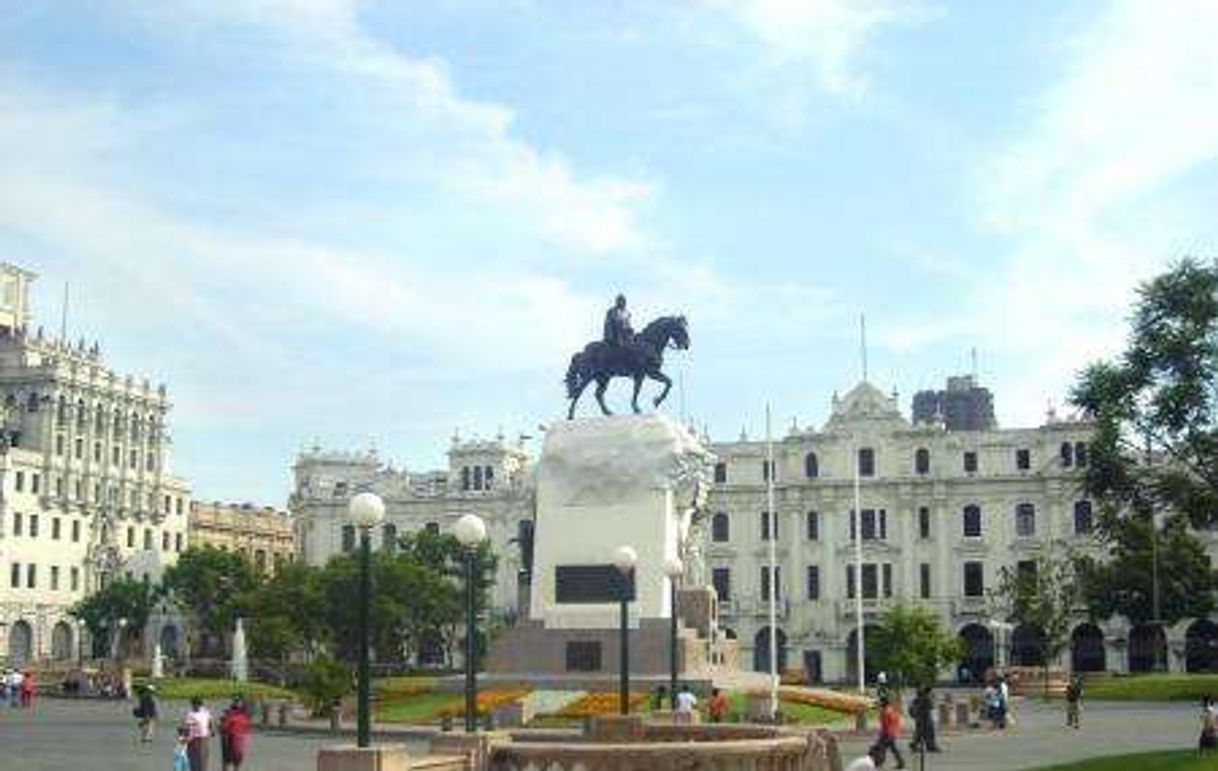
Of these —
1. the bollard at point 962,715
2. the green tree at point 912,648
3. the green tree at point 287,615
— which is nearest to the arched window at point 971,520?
the green tree at point 287,615

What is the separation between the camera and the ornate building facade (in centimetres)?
13288

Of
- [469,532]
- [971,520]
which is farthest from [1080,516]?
[469,532]

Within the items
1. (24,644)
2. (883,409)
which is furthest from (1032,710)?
(24,644)

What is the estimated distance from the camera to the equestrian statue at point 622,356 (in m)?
49.3

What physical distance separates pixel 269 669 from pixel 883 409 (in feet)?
134

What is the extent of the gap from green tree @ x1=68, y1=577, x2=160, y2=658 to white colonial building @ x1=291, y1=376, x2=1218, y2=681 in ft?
45.5

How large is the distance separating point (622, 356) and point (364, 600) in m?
30.1

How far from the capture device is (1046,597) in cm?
8631

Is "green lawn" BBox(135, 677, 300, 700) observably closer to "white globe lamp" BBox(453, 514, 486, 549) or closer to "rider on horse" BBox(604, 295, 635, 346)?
"rider on horse" BBox(604, 295, 635, 346)

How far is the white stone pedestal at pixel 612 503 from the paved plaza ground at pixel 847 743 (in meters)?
9.34

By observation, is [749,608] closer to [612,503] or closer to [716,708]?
[612,503]

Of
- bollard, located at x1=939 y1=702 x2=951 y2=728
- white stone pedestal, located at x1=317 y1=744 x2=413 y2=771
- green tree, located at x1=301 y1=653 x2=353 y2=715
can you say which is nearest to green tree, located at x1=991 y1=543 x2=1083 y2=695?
bollard, located at x1=939 y1=702 x2=951 y2=728

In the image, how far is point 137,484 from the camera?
12169 centimetres

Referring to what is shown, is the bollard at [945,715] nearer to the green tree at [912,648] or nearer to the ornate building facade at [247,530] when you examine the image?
the green tree at [912,648]
